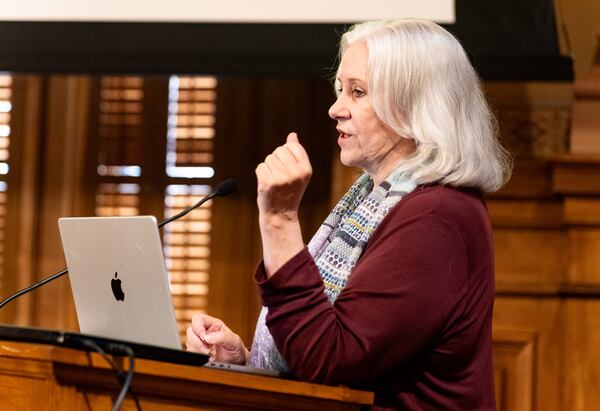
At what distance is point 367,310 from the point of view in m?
1.76

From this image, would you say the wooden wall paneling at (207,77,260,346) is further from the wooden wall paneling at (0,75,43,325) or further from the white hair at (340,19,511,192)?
the white hair at (340,19,511,192)

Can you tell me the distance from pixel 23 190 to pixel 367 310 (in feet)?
11.3

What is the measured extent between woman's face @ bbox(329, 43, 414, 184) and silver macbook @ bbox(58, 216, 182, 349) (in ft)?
1.51

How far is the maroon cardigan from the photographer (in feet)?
5.73

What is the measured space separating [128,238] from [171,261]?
3.14 m

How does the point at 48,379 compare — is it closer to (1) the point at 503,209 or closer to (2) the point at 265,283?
(2) the point at 265,283

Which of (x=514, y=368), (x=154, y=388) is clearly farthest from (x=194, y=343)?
(x=514, y=368)

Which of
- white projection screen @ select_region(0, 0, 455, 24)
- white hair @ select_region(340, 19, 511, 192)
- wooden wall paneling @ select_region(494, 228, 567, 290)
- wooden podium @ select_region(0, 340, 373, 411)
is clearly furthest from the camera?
white projection screen @ select_region(0, 0, 455, 24)

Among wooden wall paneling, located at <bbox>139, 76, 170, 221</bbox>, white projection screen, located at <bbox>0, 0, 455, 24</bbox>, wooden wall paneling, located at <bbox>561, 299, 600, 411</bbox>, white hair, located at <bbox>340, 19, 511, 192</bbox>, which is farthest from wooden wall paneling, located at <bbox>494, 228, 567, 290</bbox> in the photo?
white hair, located at <bbox>340, 19, 511, 192</bbox>

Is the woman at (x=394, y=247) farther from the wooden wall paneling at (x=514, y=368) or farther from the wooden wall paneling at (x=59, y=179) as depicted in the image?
the wooden wall paneling at (x=59, y=179)

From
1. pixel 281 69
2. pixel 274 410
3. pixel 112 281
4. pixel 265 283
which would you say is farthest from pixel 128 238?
pixel 281 69

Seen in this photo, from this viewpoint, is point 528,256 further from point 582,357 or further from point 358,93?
point 358,93

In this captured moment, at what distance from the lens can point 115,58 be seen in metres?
3.98

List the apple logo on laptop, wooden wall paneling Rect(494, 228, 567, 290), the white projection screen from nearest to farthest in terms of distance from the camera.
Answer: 1. the apple logo on laptop
2. wooden wall paneling Rect(494, 228, 567, 290)
3. the white projection screen
